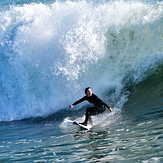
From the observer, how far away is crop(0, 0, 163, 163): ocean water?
9.38m

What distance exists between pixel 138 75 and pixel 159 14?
2.62 metres

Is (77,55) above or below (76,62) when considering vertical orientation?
above

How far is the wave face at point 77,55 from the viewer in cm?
1056

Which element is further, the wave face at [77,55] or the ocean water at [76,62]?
the wave face at [77,55]

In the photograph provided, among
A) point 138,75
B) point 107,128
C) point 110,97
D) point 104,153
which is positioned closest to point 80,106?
point 110,97

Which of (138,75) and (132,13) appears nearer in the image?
(138,75)

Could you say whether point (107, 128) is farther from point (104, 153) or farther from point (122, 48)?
point (122, 48)

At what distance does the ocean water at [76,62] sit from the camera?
9.38 m

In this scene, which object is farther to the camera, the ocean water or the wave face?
the wave face

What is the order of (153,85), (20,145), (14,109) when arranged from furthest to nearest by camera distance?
(14,109), (153,85), (20,145)

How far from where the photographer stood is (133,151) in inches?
175

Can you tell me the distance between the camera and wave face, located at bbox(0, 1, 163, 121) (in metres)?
10.6

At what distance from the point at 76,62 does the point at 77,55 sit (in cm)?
29

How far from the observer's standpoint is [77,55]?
10.7 m
